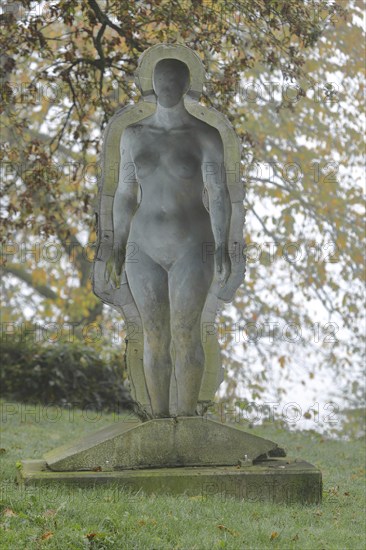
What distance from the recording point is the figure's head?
722 centimetres

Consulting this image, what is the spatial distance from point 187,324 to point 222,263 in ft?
1.82

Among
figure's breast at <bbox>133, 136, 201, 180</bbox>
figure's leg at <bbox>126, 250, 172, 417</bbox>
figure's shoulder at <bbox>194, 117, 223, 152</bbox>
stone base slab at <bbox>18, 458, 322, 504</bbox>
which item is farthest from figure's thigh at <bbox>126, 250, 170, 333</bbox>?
stone base slab at <bbox>18, 458, 322, 504</bbox>

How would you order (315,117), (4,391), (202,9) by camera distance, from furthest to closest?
1. (315,117)
2. (4,391)
3. (202,9)

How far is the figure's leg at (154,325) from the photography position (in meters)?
7.13

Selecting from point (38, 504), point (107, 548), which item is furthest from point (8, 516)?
point (107, 548)

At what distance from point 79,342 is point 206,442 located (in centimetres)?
901

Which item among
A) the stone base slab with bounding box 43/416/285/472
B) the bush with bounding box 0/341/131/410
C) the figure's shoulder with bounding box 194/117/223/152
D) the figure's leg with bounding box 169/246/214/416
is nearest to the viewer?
the stone base slab with bounding box 43/416/285/472

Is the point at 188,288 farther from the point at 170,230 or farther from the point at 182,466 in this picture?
the point at 182,466

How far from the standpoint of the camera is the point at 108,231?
7.19 metres

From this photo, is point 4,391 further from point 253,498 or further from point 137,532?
point 137,532

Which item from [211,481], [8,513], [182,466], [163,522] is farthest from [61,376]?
[163,522]

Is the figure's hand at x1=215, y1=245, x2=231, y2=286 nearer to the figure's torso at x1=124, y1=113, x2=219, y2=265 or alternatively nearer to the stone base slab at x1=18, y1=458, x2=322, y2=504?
the figure's torso at x1=124, y1=113, x2=219, y2=265

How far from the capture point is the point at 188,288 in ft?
23.4

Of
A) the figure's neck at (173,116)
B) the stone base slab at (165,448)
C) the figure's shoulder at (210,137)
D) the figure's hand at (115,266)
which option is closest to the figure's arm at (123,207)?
the figure's hand at (115,266)
